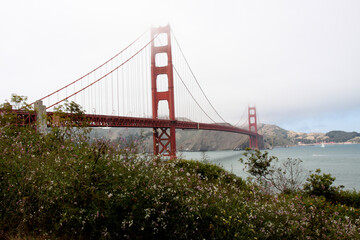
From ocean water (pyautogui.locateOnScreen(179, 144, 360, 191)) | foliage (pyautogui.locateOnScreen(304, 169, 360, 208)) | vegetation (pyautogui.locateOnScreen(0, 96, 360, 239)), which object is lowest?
ocean water (pyautogui.locateOnScreen(179, 144, 360, 191))

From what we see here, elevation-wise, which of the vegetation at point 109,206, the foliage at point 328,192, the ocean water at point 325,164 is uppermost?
the vegetation at point 109,206

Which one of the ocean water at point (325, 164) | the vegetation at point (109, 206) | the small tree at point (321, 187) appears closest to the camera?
the vegetation at point (109, 206)

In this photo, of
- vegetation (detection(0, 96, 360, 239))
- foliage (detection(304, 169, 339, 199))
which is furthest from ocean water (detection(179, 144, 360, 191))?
foliage (detection(304, 169, 339, 199))

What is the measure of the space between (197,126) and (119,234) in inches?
1410

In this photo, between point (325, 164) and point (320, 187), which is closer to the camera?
point (320, 187)

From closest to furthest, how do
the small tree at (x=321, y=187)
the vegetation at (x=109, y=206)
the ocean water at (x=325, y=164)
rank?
1. the vegetation at (x=109, y=206)
2. the small tree at (x=321, y=187)
3. the ocean water at (x=325, y=164)

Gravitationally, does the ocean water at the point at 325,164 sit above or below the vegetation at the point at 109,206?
below

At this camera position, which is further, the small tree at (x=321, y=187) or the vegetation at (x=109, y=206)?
the small tree at (x=321, y=187)

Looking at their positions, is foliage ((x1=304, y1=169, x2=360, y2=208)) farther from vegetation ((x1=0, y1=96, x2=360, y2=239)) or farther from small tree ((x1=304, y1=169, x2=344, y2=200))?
vegetation ((x1=0, y1=96, x2=360, y2=239))

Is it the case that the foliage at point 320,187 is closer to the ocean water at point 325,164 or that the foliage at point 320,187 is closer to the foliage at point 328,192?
the foliage at point 328,192

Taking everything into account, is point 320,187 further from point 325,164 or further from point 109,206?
point 325,164

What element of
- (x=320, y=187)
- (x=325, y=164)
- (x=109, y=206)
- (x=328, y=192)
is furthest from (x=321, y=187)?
(x=325, y=164)

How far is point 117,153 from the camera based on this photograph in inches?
209

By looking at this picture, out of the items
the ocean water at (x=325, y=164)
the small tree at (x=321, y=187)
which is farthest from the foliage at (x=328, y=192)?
the ocean water at (x=325, y=164)
